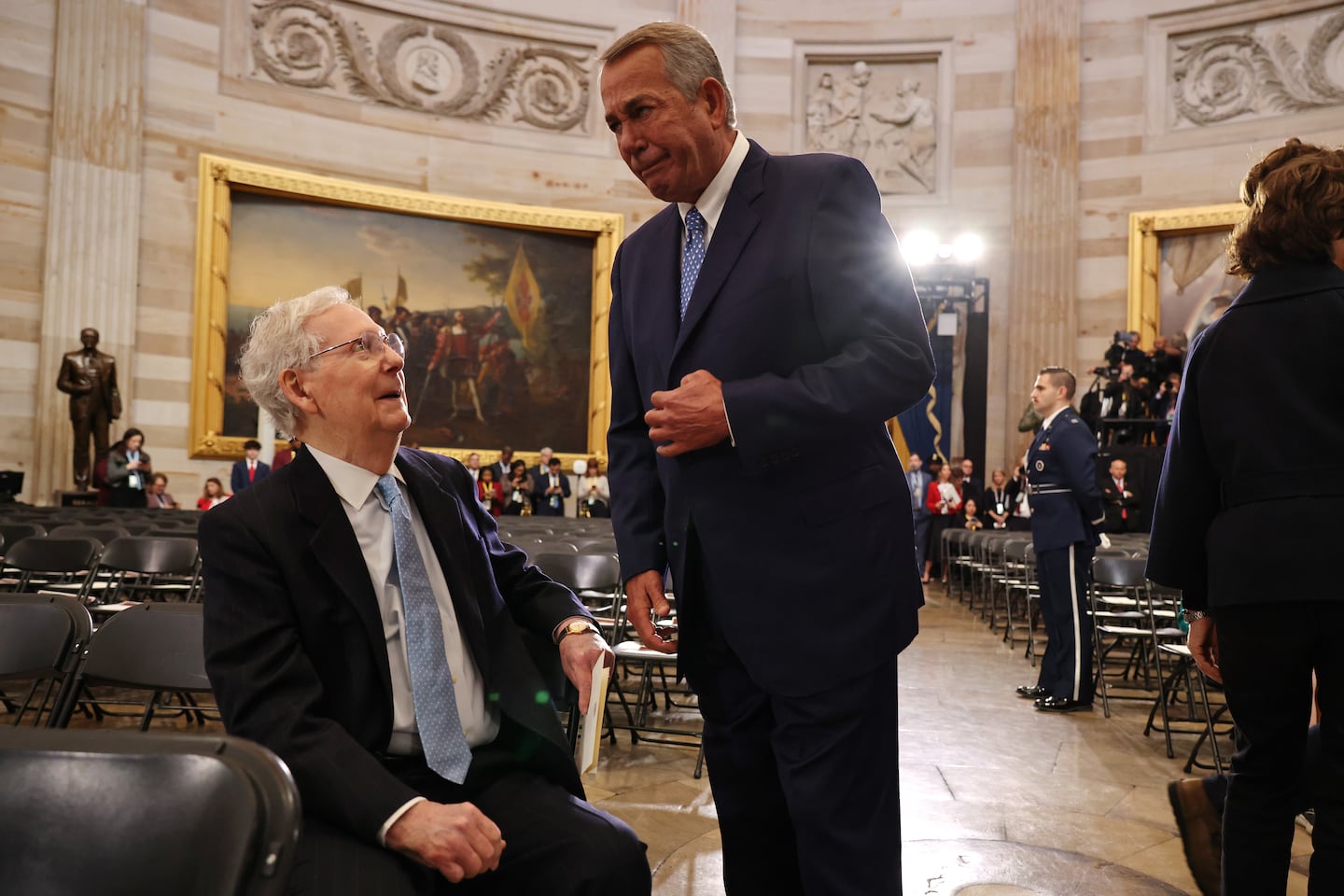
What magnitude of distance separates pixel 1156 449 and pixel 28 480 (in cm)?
1447

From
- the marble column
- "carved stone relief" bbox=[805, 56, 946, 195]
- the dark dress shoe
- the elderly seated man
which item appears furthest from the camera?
"carved stone relief" bbox=[805, 56, 946, 195]

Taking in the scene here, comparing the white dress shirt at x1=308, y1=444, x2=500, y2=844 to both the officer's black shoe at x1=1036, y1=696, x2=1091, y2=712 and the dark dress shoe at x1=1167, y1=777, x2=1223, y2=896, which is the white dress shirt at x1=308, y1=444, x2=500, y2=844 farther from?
the officer's black shoe at x1=1036, y1=696, x2=1091, y2=712

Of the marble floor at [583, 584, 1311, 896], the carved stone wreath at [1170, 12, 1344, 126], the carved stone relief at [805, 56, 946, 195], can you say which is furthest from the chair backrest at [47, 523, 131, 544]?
the carved stone wreath at [1170, 12, 1344, 126]

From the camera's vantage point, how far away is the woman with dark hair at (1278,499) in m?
1.93

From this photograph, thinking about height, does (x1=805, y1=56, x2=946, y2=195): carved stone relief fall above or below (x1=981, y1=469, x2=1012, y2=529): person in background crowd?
above

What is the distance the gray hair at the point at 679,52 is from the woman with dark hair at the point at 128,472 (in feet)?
42.8

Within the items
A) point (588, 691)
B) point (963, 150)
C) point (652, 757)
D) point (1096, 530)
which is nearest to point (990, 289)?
point (963, 150)

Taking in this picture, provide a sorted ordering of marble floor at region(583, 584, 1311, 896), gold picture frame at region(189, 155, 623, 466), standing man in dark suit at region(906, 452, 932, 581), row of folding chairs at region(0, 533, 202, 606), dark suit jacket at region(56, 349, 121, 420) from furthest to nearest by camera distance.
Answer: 1. gold picture frame at region(189, 155, 623, 466)
2. standing man in dark suit at region(906, 452, 932, 581)
3. dark suit jacket at region(56, 349, 121, 420)
4. row of folding chairs at region(0, 533, 202, 606)
5. marble floor at region(583, 584, 1311, 896)

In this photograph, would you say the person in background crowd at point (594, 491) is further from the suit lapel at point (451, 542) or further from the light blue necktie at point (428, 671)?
the light blue necktie at point (428, 671)

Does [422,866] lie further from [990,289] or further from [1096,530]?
[990,289]

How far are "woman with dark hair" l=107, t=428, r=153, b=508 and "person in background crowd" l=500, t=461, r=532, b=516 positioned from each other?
4769mm

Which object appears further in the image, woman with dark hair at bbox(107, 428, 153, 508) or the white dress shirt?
woman with dark hair at bbox(107, 428, 153, 508)

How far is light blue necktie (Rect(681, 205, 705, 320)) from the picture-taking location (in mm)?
1841

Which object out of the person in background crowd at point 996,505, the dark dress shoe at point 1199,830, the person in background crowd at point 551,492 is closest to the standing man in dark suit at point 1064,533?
the dark dress shoe at point 1199,830
